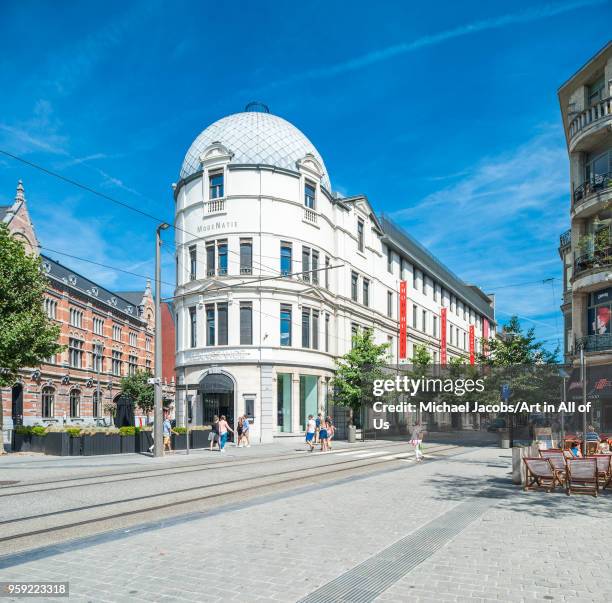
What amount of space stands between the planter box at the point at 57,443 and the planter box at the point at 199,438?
612cm

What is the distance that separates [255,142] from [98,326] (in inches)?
1304

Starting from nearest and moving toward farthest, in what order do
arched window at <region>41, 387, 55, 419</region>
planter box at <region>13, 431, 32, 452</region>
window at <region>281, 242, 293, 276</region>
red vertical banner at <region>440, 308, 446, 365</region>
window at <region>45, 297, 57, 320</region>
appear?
planter box at <region>13, 431, 32, 452</region> → window at <region>281, 242, 293, 276</region> → arched window at <region>41, 387, 55, 419</region> → window at <region>45, 297, 57, 320</region> → red vertical banner at <region>440, 308, 446, 365</region>

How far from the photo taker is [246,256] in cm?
3512

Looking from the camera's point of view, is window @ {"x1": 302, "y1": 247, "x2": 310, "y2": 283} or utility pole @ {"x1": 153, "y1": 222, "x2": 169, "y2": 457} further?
window @ {"x1": 302, "y1": 247, "x2": 310, "y2": 283}

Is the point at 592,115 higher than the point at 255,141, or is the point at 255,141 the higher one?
the point at 255,141

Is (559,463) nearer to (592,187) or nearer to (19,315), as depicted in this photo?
(592,187)

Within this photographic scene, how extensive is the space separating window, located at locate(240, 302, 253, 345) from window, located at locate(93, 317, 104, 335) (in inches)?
1241

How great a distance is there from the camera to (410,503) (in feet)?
37.6

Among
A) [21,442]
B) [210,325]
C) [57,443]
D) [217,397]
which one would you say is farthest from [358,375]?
[21,442]

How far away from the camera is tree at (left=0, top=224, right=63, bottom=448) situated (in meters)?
24.9

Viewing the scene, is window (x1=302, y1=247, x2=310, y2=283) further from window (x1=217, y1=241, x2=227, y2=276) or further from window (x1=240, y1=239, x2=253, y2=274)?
window (x1=217, y1=241, x2=227, y2=276)

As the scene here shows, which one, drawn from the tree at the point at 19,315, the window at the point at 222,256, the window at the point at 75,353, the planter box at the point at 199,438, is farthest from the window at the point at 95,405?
the tree at the point at 19,315

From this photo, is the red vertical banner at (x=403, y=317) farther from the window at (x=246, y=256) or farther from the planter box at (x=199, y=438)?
the planter box at (x=199, y=438)

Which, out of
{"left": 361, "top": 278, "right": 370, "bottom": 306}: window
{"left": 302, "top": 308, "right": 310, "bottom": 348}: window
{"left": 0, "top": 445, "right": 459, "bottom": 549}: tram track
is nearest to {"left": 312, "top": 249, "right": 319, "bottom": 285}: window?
{"left": 302, "top": 308, "right": 310, "bottom": 348}: window
